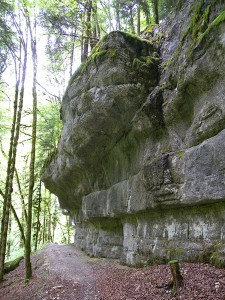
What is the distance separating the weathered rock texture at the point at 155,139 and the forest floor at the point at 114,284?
28.4 inches

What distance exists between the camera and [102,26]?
2258 cm

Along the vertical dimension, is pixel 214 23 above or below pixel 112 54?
below

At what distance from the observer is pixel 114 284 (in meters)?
7.91

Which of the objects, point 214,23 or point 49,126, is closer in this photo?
point 214,23

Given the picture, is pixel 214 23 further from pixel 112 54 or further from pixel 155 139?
pixel 112 54

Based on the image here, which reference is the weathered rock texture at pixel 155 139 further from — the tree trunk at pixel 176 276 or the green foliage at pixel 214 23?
the tree trunk at pixel 176 276

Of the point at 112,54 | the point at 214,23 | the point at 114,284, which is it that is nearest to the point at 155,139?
the point at 112,54

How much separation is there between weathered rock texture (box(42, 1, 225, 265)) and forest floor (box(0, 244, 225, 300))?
722 millimetres

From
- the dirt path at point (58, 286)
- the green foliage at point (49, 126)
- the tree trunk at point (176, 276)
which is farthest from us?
the green foliage at point (49, 126)

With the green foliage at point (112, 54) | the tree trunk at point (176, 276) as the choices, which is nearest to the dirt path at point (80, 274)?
the tree trunk at point (176, 276)

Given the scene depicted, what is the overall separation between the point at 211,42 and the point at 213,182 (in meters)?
3.53

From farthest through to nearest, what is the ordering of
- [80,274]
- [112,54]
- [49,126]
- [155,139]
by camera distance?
[49,126] < [112,54] < [80,274] < [155,139]

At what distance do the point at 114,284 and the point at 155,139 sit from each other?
16.1 ft

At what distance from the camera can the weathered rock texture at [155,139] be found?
687cm
